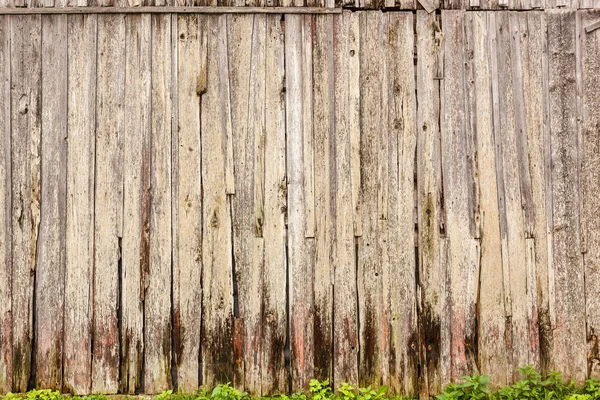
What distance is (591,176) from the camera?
13.8 feet

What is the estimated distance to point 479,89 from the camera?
4.20 metres

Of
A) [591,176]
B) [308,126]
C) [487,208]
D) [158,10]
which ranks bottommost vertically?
[487,208]

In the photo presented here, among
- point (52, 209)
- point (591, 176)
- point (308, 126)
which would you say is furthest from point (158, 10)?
point (591, 176)

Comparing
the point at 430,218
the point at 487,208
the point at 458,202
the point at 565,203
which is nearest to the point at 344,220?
the point at 430,218

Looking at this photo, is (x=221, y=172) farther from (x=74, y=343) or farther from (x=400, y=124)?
(x=74, y=343)

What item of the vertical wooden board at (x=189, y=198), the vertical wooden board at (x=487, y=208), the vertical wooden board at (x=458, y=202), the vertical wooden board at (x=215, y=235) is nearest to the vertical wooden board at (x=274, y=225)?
the vertical wooden board at (x=215, y=235)

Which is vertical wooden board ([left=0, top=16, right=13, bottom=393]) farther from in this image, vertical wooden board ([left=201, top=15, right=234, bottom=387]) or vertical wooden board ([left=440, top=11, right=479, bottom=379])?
vertical wooden board ([left=440, top=11, right=479, bottom=379])

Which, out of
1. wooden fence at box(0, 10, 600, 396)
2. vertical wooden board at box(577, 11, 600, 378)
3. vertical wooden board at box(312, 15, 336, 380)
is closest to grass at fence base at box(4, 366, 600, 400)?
wooden fence at box(0, 10, 600, 396)

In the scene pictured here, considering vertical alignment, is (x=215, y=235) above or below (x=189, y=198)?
below

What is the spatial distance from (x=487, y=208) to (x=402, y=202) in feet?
2.20

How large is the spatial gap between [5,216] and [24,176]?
34 cm

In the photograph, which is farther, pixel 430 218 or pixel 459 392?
pixel 430 218

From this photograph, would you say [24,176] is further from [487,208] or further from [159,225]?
[487,208]

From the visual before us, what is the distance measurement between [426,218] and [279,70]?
Answer: 1631mm
